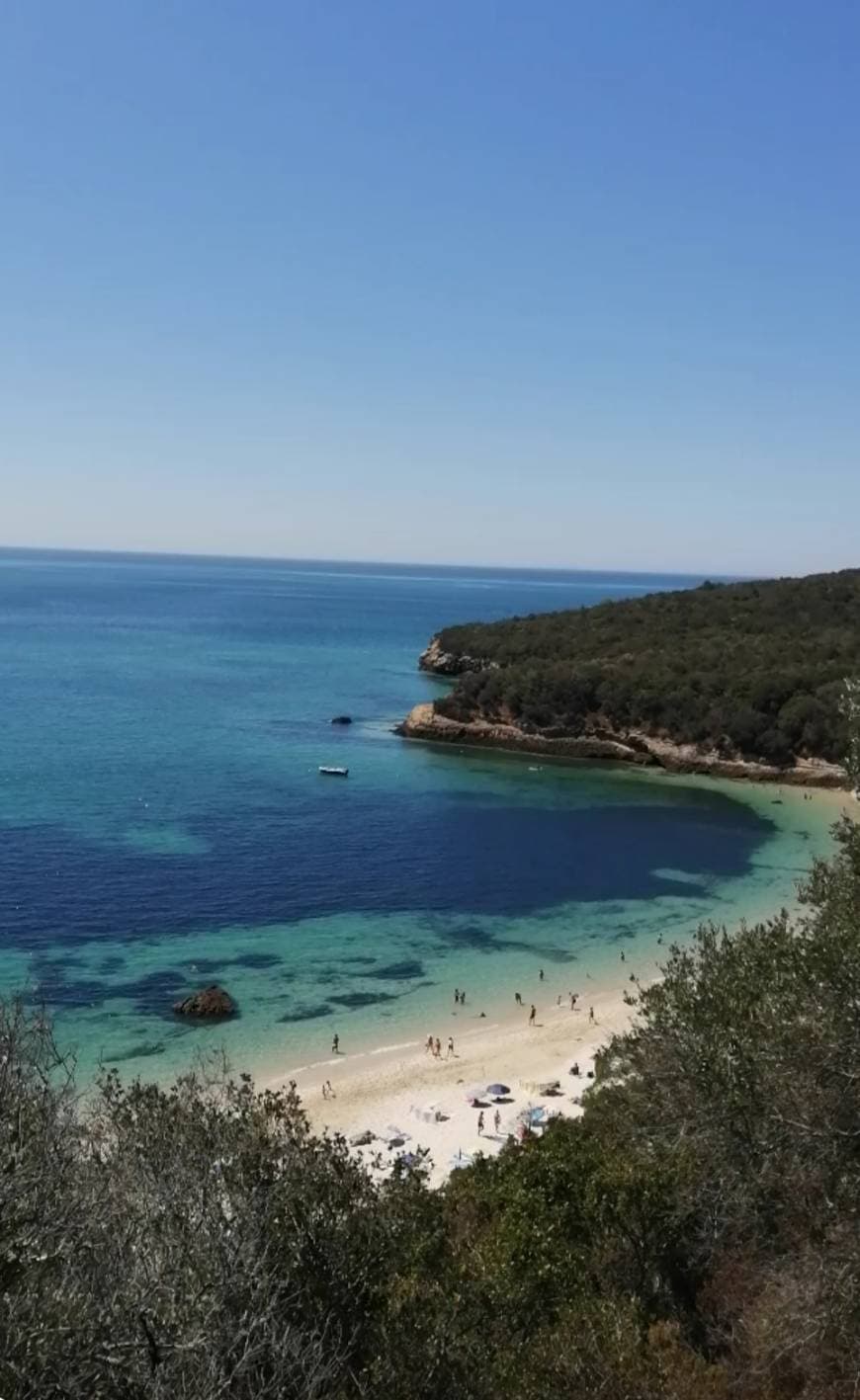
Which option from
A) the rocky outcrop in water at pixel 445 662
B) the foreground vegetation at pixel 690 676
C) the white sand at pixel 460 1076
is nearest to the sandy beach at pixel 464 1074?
the white sand at pixel 460 1076

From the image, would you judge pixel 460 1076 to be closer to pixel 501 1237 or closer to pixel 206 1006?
pixel 206 1006

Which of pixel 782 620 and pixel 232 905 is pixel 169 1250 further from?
pixel 782 620

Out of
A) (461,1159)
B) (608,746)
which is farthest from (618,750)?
(461,1159)

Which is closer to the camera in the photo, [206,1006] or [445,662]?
[206,1006]

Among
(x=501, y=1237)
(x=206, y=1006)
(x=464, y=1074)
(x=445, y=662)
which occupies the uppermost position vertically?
(x=445, y=662)

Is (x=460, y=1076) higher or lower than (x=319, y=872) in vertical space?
lower

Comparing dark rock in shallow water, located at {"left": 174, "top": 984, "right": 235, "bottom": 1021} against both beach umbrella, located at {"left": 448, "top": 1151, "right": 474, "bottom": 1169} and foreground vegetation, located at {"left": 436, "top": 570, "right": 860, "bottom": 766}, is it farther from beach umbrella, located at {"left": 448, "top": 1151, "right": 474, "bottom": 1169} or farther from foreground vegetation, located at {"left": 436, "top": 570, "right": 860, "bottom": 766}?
foreground vegetation, located at {"left": 436, "top": 570, "right": 860, "bottom": 766}

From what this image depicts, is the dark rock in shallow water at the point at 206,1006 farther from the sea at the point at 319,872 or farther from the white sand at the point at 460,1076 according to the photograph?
the white sand at the point at 460,1076
